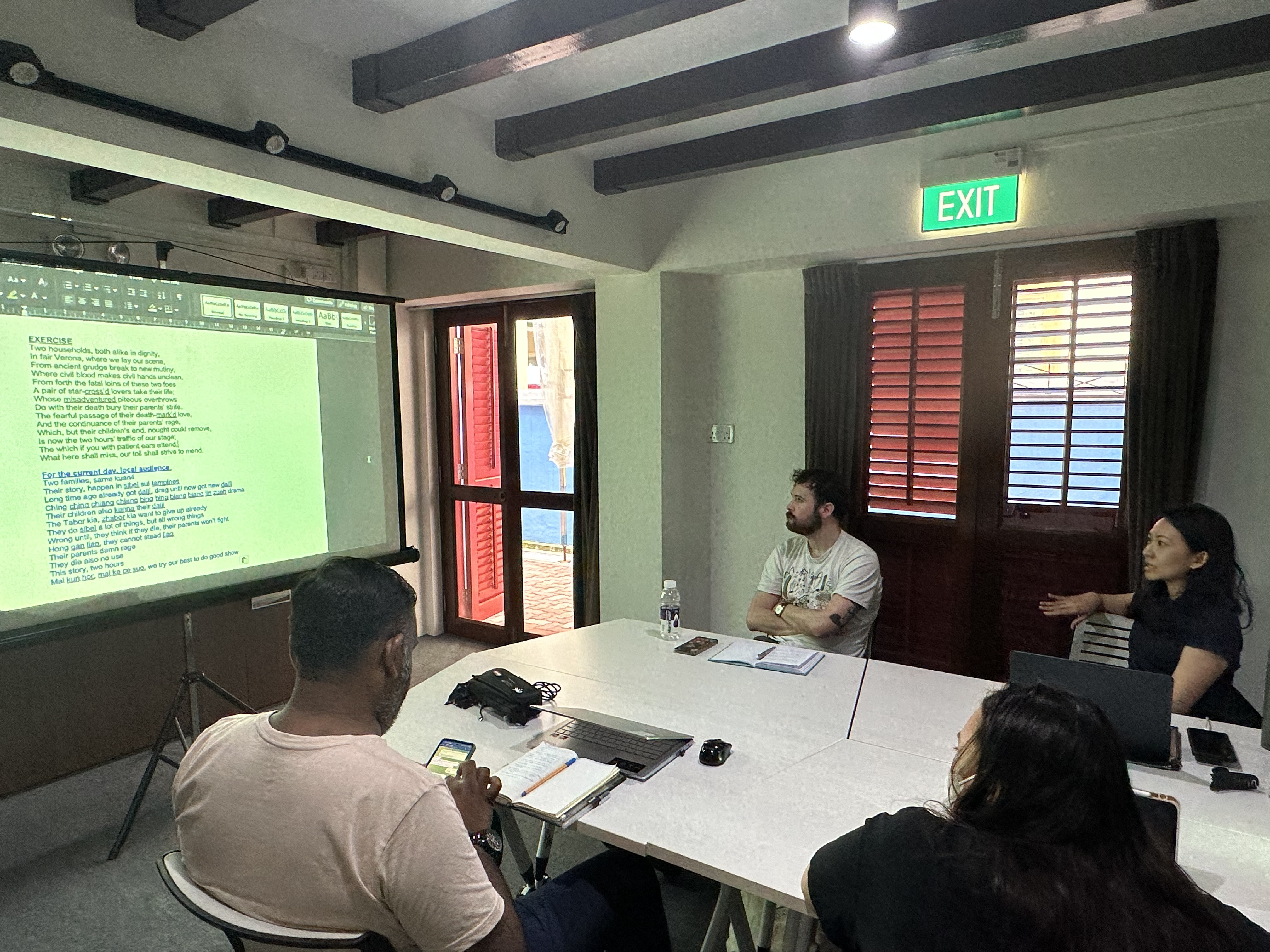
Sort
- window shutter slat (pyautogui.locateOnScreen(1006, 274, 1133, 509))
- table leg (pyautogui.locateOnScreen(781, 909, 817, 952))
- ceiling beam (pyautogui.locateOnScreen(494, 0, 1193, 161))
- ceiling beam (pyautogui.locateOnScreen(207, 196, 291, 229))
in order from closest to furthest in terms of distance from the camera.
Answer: table leg (pyautogui.locateOnScreen(781, 909, 817, 952)) → ceiling beam (pyautogui.locateOnScreen(494, 0, 1193, 161)) → window shutter slat (pyautogui.locateOnScreen(1006, 274, 1133, 509)) → ceiling beam (pyautogui.locateOnScreen(207, 196, 291, 229))

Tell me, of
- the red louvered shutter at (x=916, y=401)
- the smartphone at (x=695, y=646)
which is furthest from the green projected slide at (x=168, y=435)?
the red louvered shutter at (x=916, y=401)

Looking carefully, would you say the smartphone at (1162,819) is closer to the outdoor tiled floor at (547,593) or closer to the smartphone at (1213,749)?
the smartphone at (1213,749)

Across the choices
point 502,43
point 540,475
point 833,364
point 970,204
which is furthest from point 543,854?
point 970,204

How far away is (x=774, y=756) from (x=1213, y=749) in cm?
99

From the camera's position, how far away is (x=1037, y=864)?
93 cm

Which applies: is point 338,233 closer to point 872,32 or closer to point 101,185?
point 101,185

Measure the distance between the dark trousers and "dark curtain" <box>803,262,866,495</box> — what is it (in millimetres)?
2109

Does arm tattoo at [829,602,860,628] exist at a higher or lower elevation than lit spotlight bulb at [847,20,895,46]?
lower

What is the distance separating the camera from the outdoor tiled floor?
14.6 feet

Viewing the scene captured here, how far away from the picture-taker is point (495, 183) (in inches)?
109

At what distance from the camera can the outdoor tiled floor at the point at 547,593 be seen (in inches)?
175

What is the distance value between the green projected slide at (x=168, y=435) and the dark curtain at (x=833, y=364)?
6.16 ft

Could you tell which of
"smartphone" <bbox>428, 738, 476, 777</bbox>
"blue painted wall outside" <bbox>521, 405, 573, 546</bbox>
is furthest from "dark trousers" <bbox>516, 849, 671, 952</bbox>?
"blue painted wall outside" <bbox>521, 405, 573, 546</bbox>

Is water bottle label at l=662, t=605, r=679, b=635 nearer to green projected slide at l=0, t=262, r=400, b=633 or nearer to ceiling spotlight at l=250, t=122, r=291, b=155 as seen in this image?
green projected slide at l=0, t=262, r=400, b=633
